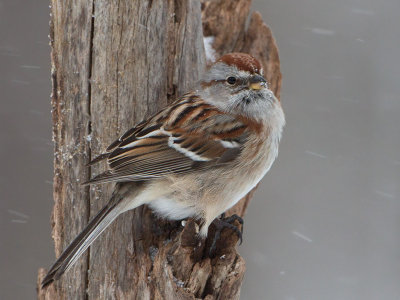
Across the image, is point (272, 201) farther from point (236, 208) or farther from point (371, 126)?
point (236, 208)

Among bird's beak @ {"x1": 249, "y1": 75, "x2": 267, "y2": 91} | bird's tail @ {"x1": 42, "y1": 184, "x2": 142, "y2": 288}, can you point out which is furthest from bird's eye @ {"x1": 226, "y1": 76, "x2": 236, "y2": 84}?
bird's tail @ {"x1": 42, "y1": 184, "x2": 142, "y2": 288}

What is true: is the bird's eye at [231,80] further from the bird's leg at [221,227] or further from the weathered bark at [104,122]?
the bird's leg at [221,227]

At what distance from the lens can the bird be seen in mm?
3426

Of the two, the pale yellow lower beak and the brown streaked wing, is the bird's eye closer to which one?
the pale yellow lower beak

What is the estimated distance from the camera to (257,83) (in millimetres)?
3650

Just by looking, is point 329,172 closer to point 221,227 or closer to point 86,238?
point 221,227

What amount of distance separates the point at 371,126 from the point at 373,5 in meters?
1.57

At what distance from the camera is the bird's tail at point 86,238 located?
10.4 feet

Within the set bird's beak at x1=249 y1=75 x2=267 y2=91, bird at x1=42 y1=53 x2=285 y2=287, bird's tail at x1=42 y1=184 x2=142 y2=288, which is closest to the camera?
bird's tail at x1=42 y1=184 x2=142 y2=288

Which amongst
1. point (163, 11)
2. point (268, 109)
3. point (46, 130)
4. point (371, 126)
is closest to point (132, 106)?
point (163, 11)

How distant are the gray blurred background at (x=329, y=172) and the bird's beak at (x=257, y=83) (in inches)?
146

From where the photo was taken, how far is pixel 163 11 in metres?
3.62

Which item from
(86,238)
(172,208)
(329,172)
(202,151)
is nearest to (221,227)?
(172,208)

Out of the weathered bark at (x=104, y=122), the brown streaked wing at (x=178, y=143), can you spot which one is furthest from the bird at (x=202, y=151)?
the weathered bark at (x=104, y=122)
